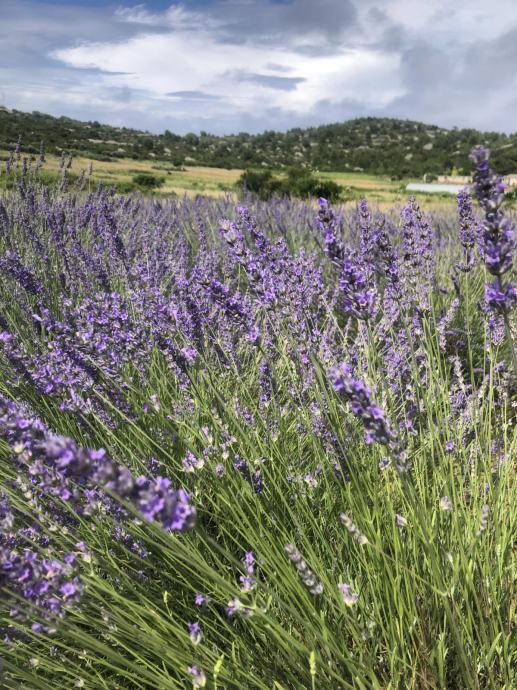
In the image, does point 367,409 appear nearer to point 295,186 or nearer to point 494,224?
point 494,224

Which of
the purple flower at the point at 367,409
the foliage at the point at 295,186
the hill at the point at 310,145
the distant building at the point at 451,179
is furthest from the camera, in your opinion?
the hill at the point at 310,145

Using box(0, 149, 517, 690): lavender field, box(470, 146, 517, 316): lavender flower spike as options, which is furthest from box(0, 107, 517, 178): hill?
box(470, 146, 517, 316): lavender flower spike

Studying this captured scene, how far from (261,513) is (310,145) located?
364 feet

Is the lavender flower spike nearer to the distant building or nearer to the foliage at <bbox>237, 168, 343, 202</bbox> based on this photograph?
the foliage at <bbox>237, 168, 343, 202</bbox>

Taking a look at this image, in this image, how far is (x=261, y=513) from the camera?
79.2 inches

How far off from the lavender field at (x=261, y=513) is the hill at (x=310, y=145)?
35691 millimetres

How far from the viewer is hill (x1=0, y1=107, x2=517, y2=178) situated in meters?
55.6

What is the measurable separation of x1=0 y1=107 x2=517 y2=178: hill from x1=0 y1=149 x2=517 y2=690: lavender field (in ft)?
117

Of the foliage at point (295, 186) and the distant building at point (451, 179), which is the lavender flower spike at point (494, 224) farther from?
the distant building at point (451, 179)

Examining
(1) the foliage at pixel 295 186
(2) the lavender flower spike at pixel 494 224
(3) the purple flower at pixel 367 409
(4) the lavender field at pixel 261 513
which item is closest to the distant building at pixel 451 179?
(1) the foliage at pixel 295 186

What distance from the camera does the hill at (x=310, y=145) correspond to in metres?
55.6

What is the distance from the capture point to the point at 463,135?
10419 cm

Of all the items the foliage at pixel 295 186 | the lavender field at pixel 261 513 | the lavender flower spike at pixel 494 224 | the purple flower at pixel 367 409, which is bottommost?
the lavender field at pixel 261 513

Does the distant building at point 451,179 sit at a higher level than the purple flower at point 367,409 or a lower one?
higher
